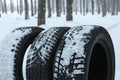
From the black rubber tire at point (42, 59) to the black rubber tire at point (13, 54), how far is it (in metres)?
0.27

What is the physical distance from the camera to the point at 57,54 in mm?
3301

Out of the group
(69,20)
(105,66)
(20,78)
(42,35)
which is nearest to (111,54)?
(105,66)

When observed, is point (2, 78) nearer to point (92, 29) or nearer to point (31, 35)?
point (31, 35)

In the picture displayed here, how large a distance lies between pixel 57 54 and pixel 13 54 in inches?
26.3

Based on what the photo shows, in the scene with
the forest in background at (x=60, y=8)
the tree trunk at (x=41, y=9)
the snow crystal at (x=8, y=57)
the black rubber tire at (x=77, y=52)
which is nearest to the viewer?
the black rubber tire at (x=77, y=52)

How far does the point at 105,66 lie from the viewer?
4.10 meters

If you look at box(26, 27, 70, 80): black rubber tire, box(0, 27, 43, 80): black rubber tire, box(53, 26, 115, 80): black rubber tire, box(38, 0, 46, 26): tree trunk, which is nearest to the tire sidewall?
box(53, 26, 115, 80): black rubber tire

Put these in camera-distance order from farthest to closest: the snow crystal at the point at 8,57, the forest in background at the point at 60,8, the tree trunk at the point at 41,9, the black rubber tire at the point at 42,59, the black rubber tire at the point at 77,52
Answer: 1. the forest in background at the point at 60,8
2. the tree trunk at the point at 41,9
3. the snow crystal at the point at 8,57
4. the black rubber tire at the point at 42,59
5. the black rubber tire at the point at 77,52

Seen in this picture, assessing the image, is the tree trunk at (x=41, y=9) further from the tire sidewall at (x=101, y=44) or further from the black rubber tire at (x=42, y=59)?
the black rubber tire at (x=42, y=59)

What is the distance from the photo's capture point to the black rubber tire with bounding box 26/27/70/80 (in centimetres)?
338

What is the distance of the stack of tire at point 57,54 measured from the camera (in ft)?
10.4

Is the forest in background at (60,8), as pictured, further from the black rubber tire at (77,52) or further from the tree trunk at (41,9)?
the black rubber tire at (77,52)

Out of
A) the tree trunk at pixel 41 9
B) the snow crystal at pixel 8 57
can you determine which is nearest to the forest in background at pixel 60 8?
the tree trunk at pixel 41 9

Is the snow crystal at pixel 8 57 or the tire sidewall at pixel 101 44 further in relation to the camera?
the snow crystal at pixel 8 57
